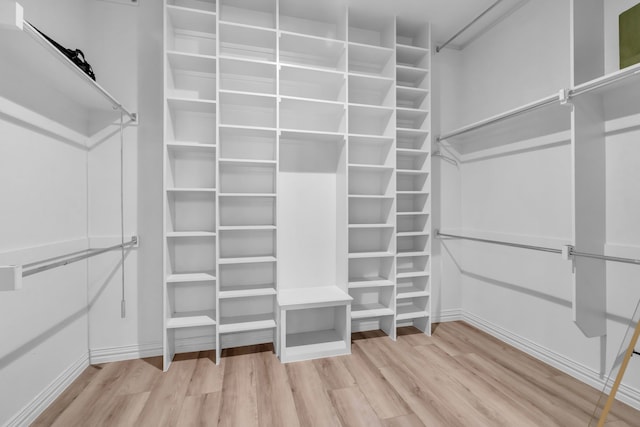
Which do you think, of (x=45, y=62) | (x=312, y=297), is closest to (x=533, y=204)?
(x=312, y=297)

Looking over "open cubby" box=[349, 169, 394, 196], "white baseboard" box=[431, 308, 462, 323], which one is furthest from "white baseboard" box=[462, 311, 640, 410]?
"open cubby" box=[349, 169, 394, 196]

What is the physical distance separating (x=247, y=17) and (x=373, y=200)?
6.49 ft

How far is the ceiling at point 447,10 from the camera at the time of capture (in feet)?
8.31

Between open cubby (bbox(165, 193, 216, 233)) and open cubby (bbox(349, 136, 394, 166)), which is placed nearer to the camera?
open cubby (bbox(165, 193, 216, 233))

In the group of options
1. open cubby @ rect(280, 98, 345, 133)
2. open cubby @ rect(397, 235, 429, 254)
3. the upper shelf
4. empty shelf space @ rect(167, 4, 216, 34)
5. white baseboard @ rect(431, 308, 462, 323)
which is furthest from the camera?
white baseboard @ rect(431, 308, 462, 323)

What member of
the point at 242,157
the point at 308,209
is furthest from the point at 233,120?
the point at 308,209

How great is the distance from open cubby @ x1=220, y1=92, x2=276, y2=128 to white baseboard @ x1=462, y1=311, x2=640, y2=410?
2774mm

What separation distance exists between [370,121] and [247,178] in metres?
1.31

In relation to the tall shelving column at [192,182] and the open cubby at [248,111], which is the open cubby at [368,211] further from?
the tall shelving column at [192,182]

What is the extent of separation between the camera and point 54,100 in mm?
1844

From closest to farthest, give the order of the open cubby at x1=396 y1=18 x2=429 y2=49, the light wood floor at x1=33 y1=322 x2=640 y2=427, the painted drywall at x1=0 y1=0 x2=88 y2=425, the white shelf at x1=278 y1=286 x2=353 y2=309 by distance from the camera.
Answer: the painted drywall at x1=0 y1=0 x2=88 y2=425 < the light wood floor at x1=33 y1=322 x2=640 y2=427 < the white shelf at x1=278 y1=286 x2=353 y2=309 < the open cubby at x1=396 y1=18 x2=429 y2=49

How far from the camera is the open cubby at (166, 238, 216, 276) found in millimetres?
2445

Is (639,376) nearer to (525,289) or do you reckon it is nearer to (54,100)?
(525,289)

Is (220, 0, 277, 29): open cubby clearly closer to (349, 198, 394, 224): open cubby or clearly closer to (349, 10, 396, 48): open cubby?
(349, 10, 396, 48): open cubby
